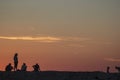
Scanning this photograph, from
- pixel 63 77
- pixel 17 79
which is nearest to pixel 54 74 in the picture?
pixel 63 77

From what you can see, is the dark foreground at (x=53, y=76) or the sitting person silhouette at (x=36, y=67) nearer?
the dark foreground at (x=53, y=76)

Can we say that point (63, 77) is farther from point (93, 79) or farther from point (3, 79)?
point (3, 79)

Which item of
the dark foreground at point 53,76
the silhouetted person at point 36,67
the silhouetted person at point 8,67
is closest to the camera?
the dark foreground at point 53,76

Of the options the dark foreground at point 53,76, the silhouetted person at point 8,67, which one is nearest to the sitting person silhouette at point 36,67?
the silhouetted person at point 8,67

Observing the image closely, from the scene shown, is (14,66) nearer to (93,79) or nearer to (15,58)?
(15,58)

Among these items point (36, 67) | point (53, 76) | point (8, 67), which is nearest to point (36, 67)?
point (36, 67)

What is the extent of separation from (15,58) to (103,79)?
25.1ft

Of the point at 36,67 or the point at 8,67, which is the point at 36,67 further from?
the point at 8,67

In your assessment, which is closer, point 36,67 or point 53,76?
point 53,76

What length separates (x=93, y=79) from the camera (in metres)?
33.4

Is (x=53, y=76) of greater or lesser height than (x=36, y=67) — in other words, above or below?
below

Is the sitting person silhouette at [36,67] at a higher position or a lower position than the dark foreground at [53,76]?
higher

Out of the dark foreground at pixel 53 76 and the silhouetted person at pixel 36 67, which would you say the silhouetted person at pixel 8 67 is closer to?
the silhouetted person at pixel 36 67

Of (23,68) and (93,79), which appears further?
(23,68)
